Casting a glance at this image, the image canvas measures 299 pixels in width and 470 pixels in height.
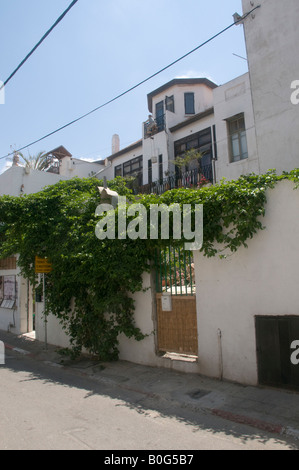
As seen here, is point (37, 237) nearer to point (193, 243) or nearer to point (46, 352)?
point (46, 352)

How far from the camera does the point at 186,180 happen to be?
566 inches

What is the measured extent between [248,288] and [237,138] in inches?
335

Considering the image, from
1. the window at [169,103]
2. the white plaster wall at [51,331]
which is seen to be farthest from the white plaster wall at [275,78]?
the window at [169,103]

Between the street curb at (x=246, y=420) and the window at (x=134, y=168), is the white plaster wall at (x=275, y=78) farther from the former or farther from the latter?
the window at (x=134, y=168)

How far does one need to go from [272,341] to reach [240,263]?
1.44m

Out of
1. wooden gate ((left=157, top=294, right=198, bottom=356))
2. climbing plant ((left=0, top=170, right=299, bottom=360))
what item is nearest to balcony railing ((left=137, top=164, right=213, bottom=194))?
climbing plant ((left=0, top=170, right=299, bottom=360))

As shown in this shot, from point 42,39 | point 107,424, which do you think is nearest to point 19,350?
point 107,424

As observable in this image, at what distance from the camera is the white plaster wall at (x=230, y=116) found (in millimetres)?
12010

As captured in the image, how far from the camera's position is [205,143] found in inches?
588

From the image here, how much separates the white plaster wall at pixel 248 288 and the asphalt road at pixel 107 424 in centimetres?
141

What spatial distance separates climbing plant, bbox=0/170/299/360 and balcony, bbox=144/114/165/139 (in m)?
7.59
